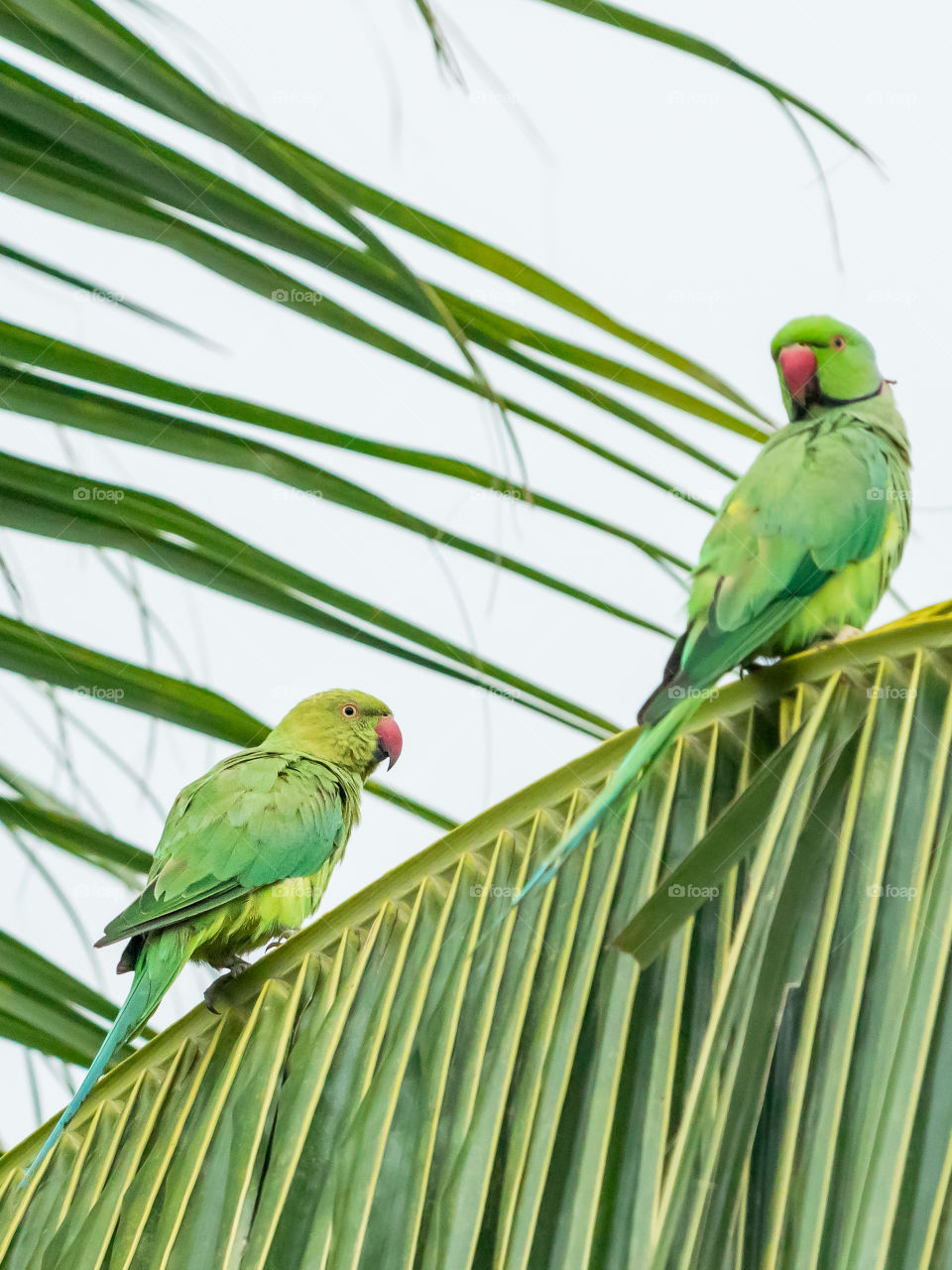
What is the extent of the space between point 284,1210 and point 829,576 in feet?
3.82

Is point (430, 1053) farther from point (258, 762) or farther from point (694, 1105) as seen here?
point (258, 762)

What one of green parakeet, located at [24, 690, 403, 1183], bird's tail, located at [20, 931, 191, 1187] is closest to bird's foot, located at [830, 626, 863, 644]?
green parakeet, located at [24, 690, 403, 1183]

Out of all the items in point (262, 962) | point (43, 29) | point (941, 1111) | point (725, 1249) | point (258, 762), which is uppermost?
point (258, 762)

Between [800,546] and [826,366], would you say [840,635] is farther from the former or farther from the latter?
[826,366]

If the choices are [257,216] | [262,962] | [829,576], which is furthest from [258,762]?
[257,216]

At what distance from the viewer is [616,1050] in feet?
3.80

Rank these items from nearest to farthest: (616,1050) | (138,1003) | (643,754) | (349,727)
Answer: (616,1050), (643,754), (138,1003), (349,727)

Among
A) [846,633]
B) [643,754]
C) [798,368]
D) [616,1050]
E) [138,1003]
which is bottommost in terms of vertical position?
[616,1050]

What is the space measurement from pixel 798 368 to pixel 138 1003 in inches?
63.0

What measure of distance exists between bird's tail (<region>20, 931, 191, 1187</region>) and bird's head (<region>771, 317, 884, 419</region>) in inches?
59.0

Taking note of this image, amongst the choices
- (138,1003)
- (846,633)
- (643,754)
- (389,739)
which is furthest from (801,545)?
(389,739)

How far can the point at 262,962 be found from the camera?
160 cm

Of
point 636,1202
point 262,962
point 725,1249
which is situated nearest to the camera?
point 725,1249

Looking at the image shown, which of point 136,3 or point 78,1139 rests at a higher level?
point 136,3
